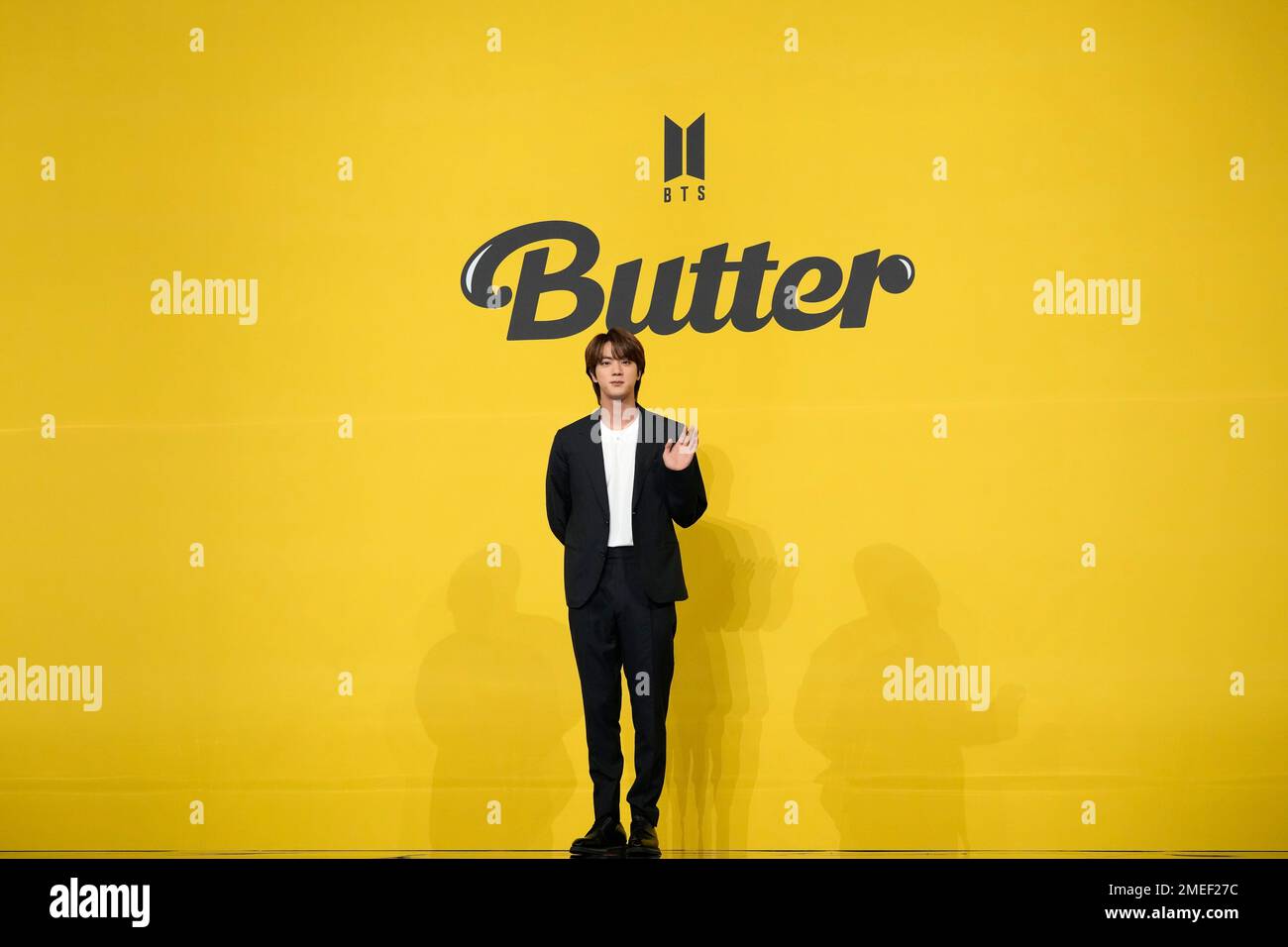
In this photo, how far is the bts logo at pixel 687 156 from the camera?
5160 mm

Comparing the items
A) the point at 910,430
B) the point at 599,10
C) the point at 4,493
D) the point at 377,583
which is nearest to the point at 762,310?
the point at 910,430

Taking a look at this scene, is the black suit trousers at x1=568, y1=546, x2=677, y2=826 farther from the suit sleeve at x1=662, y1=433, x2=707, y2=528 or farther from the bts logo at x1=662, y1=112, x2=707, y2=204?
the bts logo at x1=662, y1=112, x2=707, y2=204

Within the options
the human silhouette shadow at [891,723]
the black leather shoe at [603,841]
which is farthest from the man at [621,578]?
the human silhouette shadow at [891,723]

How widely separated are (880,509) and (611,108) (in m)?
1.86

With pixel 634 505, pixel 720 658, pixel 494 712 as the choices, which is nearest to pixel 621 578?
pixel 634 505

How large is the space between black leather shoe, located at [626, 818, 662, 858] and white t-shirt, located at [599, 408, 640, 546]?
0.90m

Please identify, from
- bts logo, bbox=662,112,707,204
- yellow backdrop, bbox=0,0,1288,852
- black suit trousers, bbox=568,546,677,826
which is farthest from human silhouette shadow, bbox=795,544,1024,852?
bts logo, bbox=662,112,707,204

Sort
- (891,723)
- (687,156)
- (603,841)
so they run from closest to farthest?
(603,841), (891,723), (687,156)

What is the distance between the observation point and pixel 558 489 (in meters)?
Answer: 4.43

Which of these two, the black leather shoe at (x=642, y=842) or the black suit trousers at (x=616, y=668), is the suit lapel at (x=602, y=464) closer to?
the black suit trousers at (x=616, y=668)

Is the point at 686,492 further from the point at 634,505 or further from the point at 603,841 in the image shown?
the point at 603,841

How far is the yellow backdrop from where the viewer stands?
5031mm

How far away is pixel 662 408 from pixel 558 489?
2.77 feet

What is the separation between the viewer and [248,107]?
527 cm
